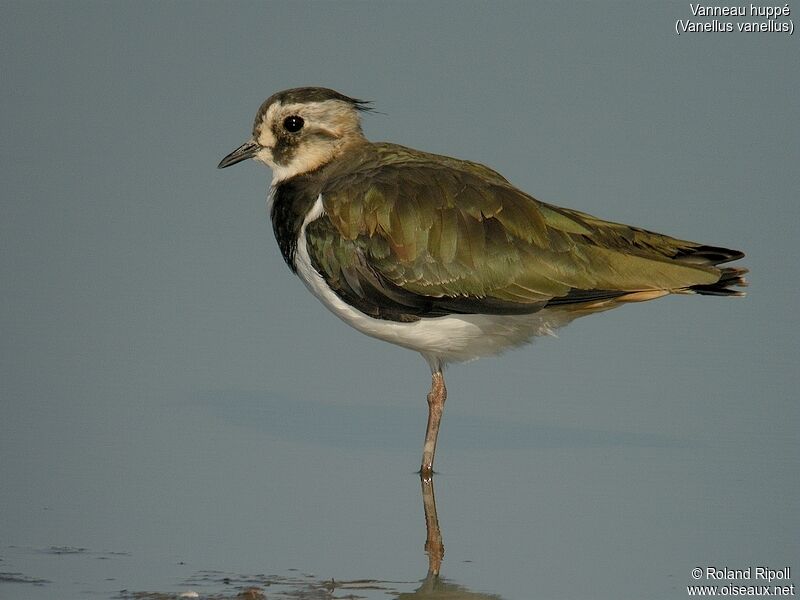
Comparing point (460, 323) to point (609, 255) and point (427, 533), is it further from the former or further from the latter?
point (427, 533)

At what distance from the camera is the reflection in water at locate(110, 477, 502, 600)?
6.38 m

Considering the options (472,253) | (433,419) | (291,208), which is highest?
(291,208)

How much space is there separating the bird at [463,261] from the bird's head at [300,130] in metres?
0.58

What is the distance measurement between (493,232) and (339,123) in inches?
69.0

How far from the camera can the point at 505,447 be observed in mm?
9234

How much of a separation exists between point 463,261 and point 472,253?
0.28 ft

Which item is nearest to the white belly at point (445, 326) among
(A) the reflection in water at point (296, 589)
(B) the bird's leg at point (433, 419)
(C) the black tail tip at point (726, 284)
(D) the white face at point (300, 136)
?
(B) the bird's leg at point (433, 419)

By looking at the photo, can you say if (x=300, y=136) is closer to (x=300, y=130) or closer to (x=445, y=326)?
(x=300, y=130)

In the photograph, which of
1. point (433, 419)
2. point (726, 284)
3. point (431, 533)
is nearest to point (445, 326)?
point (433, 419)

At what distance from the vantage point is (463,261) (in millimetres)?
8648

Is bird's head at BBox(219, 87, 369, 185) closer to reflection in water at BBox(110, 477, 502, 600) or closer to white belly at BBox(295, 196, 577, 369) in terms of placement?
white belly at BBox(295, 196, 577, 369)

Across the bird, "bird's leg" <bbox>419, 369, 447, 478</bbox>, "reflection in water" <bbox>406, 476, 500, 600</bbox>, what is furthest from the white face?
"reflection in water" <bbox>406, 476, 500, 600</bbox>

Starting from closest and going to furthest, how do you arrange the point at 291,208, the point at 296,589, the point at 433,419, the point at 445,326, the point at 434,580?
the point at 296,589 → the point at 434,580 → the point at 445,326 → the point at 433,419 → the point at 291,208

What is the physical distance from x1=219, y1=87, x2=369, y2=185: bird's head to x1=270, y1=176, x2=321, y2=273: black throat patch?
150 millimetres
